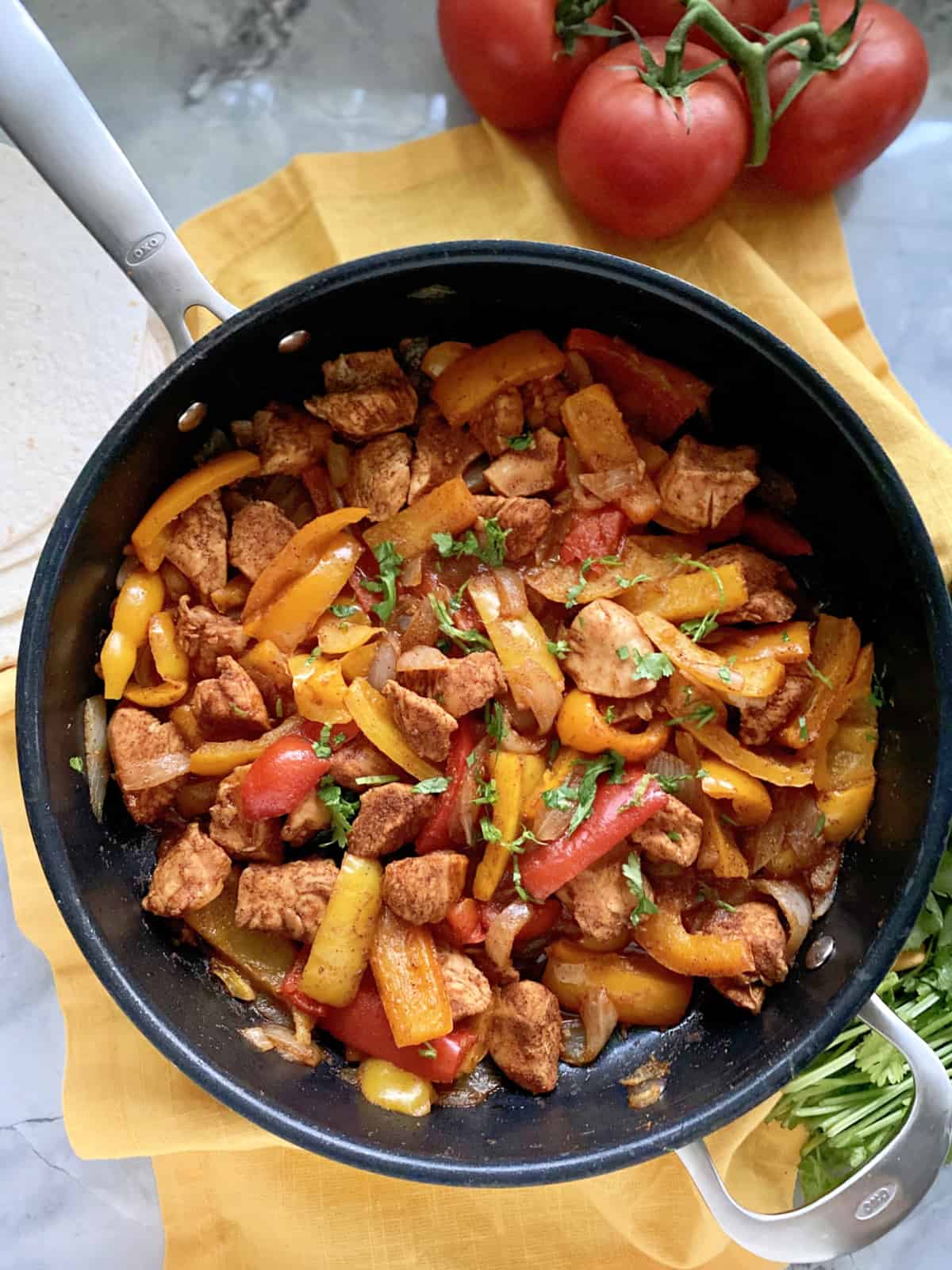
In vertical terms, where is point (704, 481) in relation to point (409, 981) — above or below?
above

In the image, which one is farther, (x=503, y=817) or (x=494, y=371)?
(x=494, y=371)

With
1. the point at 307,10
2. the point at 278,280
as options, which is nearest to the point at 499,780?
the point at 278,280

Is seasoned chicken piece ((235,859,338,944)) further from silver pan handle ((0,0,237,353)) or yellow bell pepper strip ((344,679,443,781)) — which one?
silver pan handle ((0,0,237,353))

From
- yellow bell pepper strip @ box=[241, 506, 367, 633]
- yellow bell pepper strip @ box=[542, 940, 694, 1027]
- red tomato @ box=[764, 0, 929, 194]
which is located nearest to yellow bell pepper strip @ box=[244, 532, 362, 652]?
yellow bell pepper strip @ box=[241, 506, 367, 633]

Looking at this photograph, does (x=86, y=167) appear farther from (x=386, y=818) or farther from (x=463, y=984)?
(x=463, y=984)

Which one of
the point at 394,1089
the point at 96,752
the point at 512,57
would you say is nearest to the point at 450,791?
the point at 394,1089

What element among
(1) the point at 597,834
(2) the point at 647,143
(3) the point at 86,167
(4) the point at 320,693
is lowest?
(1) the point at 597,834

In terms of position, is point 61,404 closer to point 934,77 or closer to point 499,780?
point 499,780
